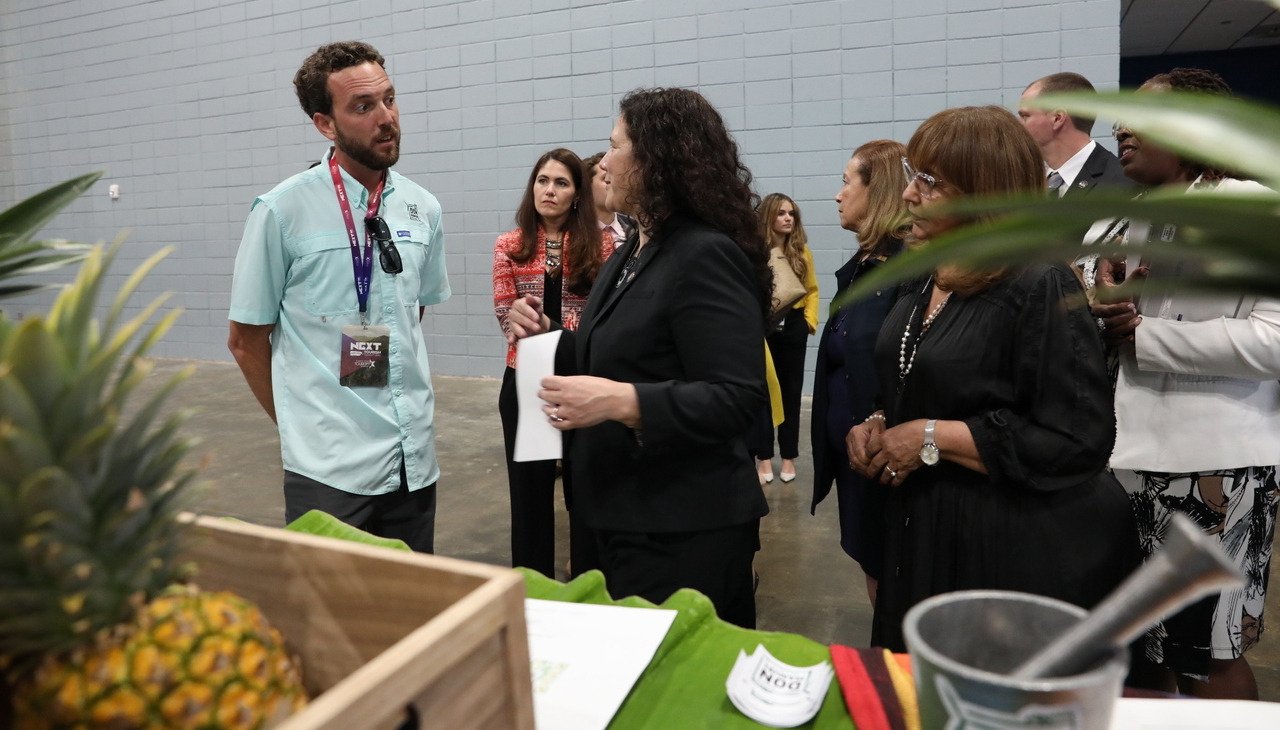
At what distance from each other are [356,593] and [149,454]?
191 mm

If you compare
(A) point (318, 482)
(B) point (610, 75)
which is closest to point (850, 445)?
(A) point (318, 482)

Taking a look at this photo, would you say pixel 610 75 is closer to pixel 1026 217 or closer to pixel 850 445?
pixel 850 445

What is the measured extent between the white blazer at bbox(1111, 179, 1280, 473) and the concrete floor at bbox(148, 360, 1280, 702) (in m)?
0.92

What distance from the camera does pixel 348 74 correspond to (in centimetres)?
220

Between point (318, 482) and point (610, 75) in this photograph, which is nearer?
point (318, 482)

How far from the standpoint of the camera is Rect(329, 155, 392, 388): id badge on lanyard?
2162 mm

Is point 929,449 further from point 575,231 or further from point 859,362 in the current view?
→ point 575,231

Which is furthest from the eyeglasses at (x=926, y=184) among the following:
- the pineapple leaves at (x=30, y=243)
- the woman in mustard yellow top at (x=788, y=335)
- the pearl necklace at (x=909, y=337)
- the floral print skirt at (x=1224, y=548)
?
the woman in mustard yellow top at (x=788, y=335)

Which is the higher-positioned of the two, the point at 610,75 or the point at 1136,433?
the point at 610,75

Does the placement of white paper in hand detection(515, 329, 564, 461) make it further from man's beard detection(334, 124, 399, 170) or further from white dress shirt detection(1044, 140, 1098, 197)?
white dress shirt detection(1044, 140, 1098, 197)

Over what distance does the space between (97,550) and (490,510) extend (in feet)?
12.3

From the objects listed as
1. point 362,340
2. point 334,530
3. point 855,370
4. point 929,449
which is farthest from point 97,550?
point 855,370

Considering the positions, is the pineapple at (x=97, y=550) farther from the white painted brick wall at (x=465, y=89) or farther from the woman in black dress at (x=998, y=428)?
the white painted brick wall at (x=465, y=89)

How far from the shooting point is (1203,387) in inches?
76.8
